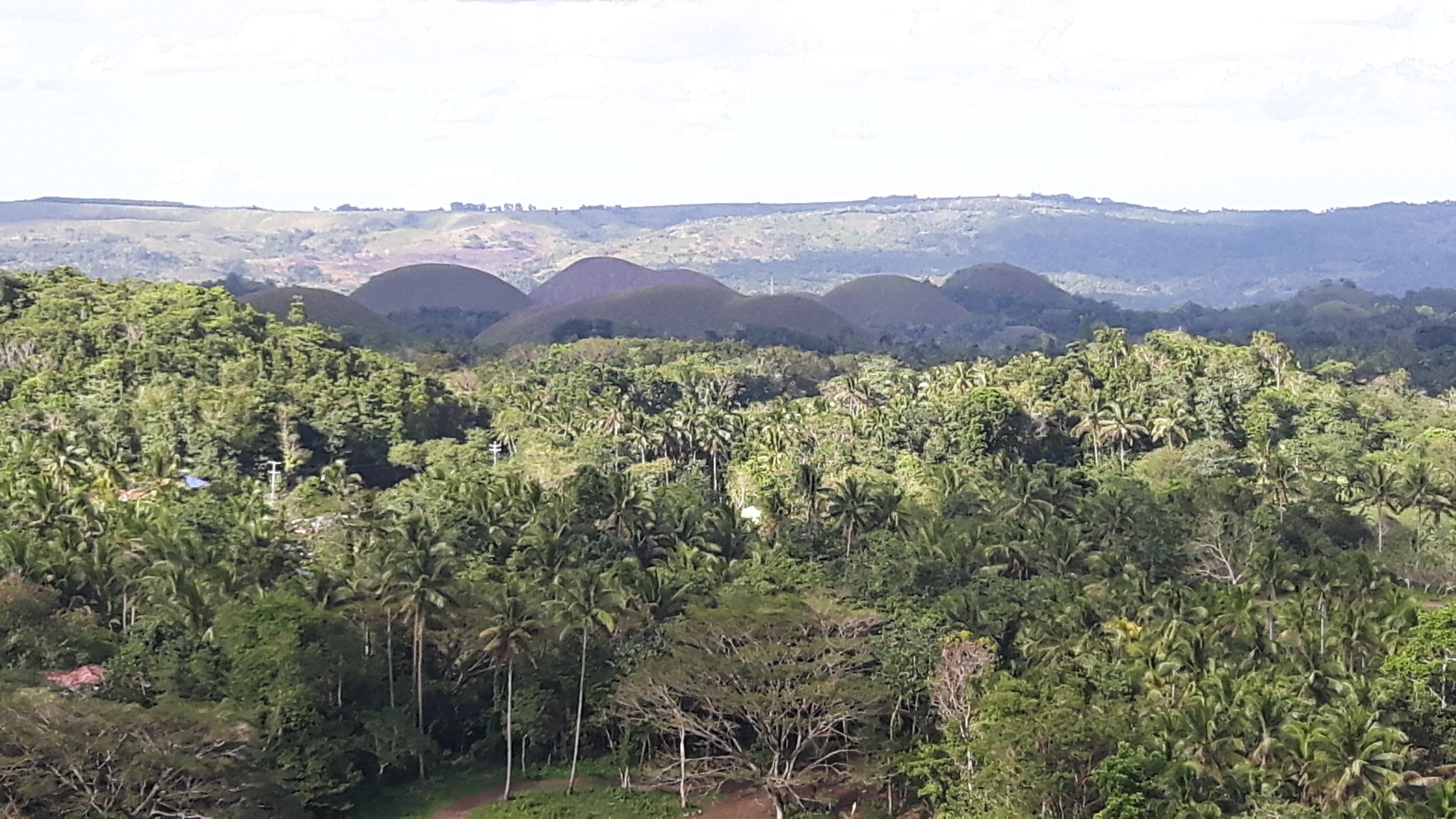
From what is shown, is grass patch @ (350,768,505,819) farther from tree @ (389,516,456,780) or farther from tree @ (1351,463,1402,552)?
tree @ (1351,463,1402,552)

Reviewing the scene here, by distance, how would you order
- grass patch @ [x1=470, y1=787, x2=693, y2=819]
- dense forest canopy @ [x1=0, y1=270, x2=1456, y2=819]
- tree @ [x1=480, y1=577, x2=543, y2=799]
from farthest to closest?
1. tree @ [x1=480, y1=577, x2=543, y2=799]
2. grass patch @ [x1=470, y1=787, x2=693, y2=819]
3. dense forest canopy @ [x1=0, y1=270, x2=1456, y2=819]

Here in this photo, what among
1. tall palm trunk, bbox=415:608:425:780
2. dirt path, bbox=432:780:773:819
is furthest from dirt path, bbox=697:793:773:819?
tall palm trunk, bbox=415:608:425:780

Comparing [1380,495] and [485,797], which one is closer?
[485,797]

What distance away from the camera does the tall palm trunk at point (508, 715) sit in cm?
5119

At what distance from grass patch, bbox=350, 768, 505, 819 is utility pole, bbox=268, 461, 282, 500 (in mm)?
26894

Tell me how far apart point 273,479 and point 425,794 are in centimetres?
3580

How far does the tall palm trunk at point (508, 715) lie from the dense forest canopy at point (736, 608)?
0.32m

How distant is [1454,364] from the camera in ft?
495

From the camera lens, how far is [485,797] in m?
51.9

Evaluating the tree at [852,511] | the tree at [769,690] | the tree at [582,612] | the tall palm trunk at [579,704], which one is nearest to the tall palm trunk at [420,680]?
the tree at [582,612]

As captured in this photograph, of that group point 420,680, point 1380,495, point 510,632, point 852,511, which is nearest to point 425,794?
point 420,680

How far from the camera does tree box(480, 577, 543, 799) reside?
50.2 meters

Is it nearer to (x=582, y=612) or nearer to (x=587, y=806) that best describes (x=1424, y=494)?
(x=582, y=612)

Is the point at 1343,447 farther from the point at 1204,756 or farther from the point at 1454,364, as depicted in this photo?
the point at 1454,364
